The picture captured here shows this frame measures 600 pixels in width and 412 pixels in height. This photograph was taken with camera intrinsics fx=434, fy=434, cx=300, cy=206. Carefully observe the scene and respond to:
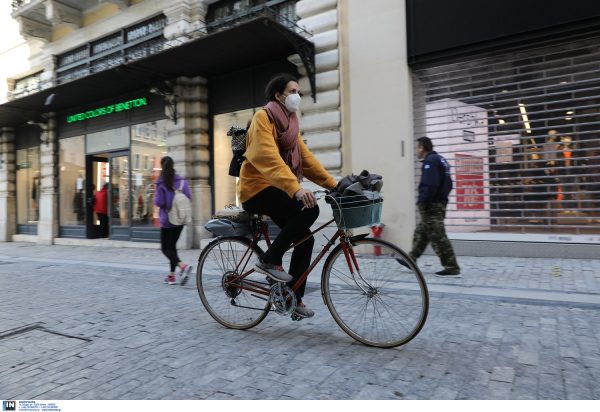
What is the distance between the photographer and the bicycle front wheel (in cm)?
279

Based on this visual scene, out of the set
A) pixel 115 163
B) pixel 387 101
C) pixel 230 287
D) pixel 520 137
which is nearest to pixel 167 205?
pixel 230 287

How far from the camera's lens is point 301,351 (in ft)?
9.75

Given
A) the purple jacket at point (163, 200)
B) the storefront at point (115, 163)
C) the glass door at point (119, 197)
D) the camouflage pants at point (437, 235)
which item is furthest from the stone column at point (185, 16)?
the camouflage pants at point (437, 235)

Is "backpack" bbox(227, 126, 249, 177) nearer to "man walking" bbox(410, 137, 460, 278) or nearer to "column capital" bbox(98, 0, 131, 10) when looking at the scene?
"man walking" bbox(410, 137, 460, 278)

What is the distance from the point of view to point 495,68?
7711mm

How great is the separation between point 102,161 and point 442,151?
11157 mm

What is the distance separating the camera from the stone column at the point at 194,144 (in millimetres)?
10852

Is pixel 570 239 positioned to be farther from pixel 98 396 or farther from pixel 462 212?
pixel 98 396

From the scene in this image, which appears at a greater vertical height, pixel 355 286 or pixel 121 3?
pixel 121 3

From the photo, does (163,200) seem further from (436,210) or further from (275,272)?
(436,210)

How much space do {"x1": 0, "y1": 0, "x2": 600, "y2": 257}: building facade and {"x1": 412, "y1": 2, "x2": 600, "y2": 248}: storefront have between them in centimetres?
2

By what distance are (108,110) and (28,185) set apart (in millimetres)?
6451

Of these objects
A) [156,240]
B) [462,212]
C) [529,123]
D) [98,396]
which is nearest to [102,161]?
[156,240]

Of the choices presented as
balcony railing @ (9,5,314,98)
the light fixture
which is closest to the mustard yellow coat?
the light fixture
